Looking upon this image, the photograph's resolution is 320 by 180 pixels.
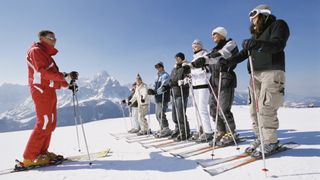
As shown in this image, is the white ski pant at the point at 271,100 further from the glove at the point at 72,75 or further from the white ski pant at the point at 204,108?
the glove at the point at 72,75

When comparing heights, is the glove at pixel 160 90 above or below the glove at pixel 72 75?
below

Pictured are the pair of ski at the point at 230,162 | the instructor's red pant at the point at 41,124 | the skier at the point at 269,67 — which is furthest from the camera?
the instructor's red pant at the point at 41,124

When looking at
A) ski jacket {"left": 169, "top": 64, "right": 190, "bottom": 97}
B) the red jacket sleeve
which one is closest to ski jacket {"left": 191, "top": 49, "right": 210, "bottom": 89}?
ski jacket {"left": 169, "top": 64, "right": 190, "bottom": 97}

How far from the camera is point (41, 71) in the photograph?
522 cm

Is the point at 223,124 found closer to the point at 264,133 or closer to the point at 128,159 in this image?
the point at 264,133

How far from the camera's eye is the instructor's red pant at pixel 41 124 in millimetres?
5152

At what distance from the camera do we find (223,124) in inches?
243

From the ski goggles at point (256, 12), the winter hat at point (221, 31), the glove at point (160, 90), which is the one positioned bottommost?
the glove at point (160, 90)

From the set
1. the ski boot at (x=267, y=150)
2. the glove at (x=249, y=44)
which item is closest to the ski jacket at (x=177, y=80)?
the glove at (x=249, y=44)

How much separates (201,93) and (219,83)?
1806 millimetres

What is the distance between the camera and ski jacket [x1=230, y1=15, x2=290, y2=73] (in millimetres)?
4018

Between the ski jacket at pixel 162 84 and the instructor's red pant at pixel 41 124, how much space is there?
417 cm

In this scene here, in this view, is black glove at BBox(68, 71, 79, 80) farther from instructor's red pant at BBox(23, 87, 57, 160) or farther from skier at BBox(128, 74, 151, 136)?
skier at BBox(128, 74, 151, 136)

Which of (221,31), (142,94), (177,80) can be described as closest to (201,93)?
(177,80)
